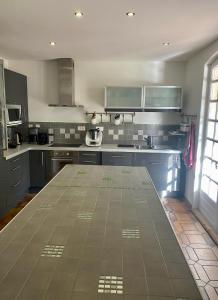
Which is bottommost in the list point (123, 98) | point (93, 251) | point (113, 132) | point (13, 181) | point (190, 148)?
point (13, 181)

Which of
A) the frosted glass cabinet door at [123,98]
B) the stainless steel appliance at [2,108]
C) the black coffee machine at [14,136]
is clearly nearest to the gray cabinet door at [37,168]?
the black coffee machine at [14,136]

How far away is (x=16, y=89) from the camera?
12.9 feet

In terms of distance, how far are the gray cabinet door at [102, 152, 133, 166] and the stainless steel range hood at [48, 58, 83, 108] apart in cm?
111

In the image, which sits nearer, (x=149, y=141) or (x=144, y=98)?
(x=144, y=98)

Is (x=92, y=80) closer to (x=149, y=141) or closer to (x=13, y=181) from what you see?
(x=149, y=141)

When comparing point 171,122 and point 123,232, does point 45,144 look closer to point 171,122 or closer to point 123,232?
point 171,122

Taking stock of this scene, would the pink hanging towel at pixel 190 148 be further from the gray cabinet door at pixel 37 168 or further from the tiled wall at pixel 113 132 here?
the gray cabinet door at pixel 37 168

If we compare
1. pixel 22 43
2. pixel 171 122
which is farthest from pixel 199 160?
pixel 22 43

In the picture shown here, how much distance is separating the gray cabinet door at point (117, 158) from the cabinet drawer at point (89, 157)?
106 millimetres

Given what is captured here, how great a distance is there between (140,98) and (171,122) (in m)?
0.81

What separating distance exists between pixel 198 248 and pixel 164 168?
1.57 meters

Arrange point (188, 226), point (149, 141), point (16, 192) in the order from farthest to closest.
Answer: point (149, 141) → point (16, 192) → point (188, 226)

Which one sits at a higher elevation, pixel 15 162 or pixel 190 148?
pixel 190 148

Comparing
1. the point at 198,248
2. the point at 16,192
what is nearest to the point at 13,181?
the point at 16,192
